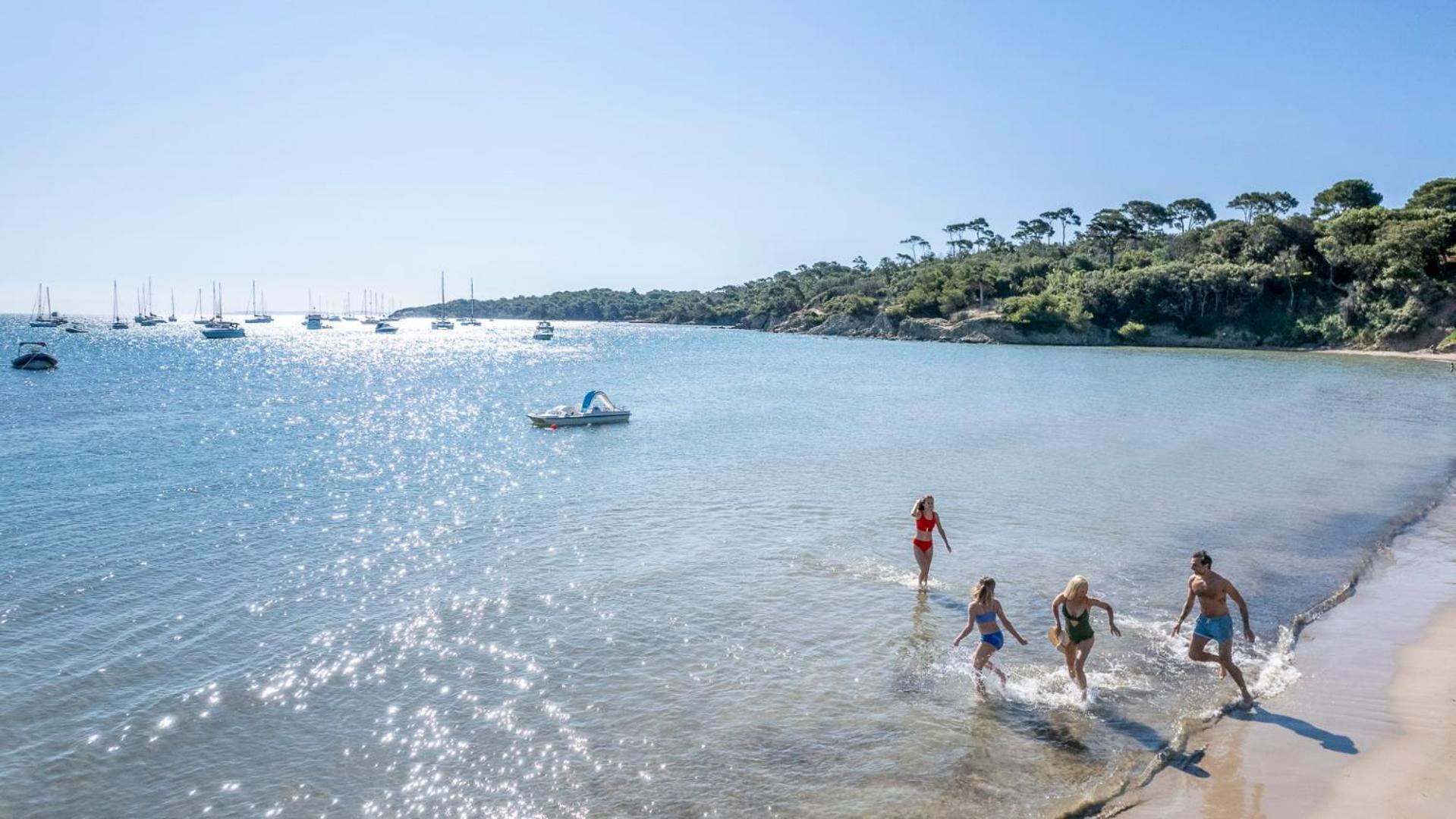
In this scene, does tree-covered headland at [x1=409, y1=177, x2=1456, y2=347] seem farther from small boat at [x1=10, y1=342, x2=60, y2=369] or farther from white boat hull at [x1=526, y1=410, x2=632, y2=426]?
small boat at [x1=10, y1=342, x2=60, y2=369]

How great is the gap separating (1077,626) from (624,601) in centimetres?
728

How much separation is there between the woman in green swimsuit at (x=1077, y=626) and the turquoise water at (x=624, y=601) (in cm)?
47

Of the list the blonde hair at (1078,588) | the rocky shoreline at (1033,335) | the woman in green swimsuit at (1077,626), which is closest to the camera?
the blonde hair at (1078,588)

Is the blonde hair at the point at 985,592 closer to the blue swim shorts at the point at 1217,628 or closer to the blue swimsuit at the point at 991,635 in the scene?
the blue swimsuit at the point at 991,635

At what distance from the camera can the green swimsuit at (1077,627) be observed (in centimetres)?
1028

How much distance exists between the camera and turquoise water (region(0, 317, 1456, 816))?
9.12 meters

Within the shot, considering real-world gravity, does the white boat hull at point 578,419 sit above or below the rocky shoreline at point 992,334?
below

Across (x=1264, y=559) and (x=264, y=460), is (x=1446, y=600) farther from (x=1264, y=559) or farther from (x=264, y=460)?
(x=264, y=460)

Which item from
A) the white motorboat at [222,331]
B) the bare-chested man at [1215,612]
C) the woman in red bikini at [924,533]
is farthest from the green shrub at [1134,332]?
the white motorboat at [222,331]

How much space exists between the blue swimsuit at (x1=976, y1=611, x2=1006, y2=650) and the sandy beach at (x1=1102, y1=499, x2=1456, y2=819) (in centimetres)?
239

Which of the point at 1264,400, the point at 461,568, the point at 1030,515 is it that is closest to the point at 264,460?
the point at 461,568

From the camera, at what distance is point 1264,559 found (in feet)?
54.4

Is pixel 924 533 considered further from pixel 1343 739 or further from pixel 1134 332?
pixel 1134 332

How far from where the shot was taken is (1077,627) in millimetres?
10328
